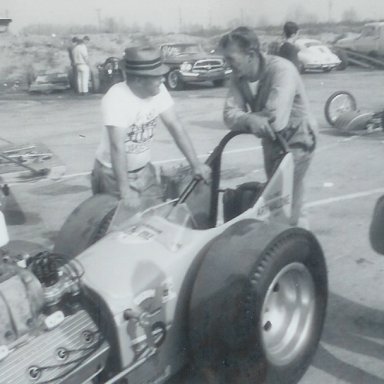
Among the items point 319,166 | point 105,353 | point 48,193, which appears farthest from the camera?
point 319,166

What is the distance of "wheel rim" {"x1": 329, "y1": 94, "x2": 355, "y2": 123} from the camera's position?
10984 mm

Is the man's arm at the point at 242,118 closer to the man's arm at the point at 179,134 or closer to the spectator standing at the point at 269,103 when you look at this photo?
the spectator standing at the point at 269,103

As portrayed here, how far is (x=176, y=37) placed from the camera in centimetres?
4012

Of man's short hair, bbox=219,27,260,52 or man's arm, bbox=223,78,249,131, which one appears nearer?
man's short hair, bbox=219,27,260,52

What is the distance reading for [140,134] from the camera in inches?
162

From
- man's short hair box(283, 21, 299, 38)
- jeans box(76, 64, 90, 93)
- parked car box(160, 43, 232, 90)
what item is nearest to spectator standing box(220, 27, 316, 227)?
man's short hair box(283, 21, 299, 38)

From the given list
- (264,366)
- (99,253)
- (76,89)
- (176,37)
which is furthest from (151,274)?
(176,37)

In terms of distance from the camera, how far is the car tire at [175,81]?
61.6ft

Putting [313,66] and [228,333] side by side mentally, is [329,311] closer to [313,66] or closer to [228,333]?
[228,333]

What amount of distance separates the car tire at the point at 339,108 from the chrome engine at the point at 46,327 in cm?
856

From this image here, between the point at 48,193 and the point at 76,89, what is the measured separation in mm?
12353

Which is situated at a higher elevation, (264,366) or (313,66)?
(264,366)

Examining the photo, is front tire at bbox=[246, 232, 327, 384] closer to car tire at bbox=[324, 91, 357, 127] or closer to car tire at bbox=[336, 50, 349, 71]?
car tire at bbox=[324, 91, 357, 127]

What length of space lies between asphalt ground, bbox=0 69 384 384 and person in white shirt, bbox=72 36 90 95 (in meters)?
2.51
